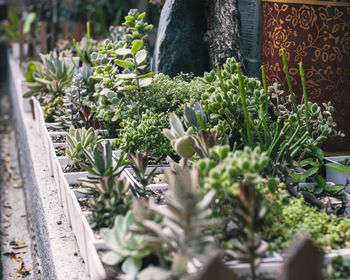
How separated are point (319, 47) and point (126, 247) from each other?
1605mm

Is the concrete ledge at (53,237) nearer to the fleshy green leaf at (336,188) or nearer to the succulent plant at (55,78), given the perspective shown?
the succulent plant at (55,78)

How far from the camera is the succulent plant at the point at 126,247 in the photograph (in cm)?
122

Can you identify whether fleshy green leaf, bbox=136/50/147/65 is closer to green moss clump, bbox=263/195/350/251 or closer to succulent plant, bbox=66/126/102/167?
succulent plant, bbox=66/126/102/167

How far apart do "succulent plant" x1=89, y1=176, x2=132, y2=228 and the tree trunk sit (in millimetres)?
1478

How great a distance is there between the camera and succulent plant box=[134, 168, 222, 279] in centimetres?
107

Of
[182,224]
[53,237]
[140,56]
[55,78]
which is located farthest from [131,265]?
[55,78]

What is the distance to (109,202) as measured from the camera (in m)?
1.52

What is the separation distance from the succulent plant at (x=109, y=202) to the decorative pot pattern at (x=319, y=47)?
4.05 feet

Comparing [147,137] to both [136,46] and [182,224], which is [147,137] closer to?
[136,46]

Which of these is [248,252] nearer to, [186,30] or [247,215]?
[247,215]

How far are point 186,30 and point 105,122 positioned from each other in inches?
33.5

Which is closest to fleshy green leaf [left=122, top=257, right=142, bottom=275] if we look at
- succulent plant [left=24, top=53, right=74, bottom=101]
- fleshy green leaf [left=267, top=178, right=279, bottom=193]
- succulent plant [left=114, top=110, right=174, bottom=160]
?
fleshy green leaf [left=267, top=178, right=279, bottom=193]

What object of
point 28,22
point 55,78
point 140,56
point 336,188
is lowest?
point 336,188

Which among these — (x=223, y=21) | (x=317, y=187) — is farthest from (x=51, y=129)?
(x=317, y=187)
